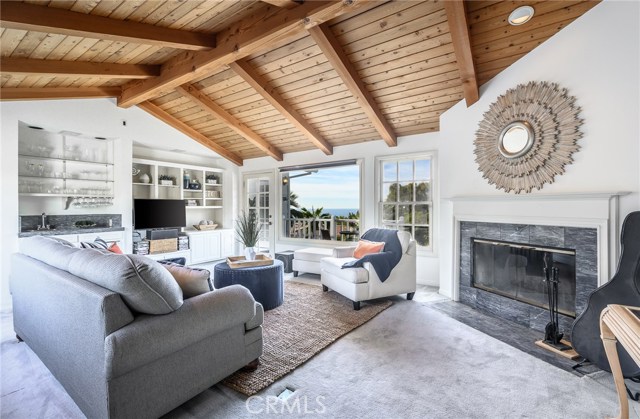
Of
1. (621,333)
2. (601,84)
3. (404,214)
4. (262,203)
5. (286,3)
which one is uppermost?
(286,3)

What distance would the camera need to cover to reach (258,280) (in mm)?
3279

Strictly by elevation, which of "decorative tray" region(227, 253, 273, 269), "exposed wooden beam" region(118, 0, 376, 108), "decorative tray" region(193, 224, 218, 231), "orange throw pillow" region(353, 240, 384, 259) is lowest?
"decorative tray" region(227, 253, 273, 269)

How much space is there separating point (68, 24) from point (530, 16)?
12.8ft

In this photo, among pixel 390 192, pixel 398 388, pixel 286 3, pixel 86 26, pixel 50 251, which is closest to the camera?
pixel 398 388

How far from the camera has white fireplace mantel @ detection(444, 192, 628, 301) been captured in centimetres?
241

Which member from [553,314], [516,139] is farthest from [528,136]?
[553,314]

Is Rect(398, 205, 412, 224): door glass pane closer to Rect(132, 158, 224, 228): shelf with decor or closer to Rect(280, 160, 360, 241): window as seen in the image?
Rect(280, 160, 360, 241): window

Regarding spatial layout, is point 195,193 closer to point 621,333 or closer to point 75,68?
point 75,68

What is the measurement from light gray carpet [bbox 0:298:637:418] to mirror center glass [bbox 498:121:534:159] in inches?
72.3

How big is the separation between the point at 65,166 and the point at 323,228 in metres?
A: 4.35

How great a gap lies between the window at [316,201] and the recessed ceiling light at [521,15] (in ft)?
11.8

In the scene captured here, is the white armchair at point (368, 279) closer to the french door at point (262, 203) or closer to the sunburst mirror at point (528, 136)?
the sunburst mirror at point (528, 136)

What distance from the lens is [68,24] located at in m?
2.54

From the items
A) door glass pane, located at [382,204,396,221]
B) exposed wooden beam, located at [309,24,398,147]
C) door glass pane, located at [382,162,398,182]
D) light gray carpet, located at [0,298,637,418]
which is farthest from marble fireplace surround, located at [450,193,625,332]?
exposed wooden beam, located at [309,24,398,147]
